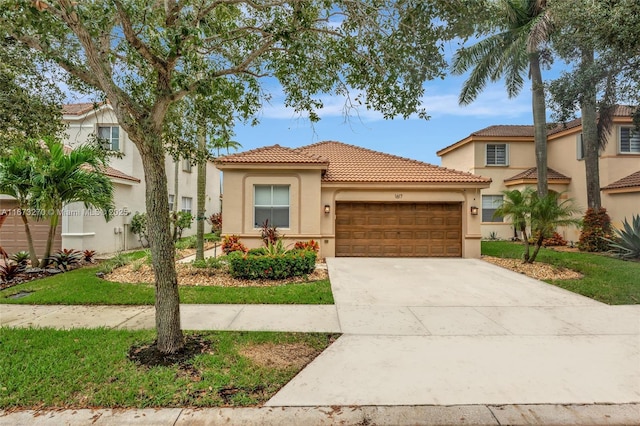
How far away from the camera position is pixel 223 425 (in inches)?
125

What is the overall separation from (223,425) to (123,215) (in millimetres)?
14920

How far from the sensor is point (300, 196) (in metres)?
12.8

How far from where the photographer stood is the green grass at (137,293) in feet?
23.9

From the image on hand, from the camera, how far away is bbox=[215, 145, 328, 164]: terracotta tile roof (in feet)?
40.8

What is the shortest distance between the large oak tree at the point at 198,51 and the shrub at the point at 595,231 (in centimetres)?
1411

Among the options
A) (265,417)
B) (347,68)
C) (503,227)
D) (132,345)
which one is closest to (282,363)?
(265,417)

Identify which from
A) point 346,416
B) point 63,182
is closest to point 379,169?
point 63,182

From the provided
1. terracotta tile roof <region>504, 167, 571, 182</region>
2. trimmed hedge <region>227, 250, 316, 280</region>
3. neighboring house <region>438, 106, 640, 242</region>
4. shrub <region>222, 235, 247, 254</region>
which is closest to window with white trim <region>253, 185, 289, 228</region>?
shrub <region>222, 235, 247, 254</region>

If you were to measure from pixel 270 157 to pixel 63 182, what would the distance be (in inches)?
254

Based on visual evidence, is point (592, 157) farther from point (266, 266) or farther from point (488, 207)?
point (266, 266)

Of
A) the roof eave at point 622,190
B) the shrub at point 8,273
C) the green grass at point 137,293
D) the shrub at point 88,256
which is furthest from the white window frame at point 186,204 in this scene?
the roof eave at point 622,190

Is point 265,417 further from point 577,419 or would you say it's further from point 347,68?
point 347,68

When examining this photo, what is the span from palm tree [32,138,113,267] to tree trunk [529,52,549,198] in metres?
17.9

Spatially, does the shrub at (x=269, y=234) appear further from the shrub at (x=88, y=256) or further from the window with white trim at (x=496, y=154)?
the window with white trim at (x=496, y=154)
